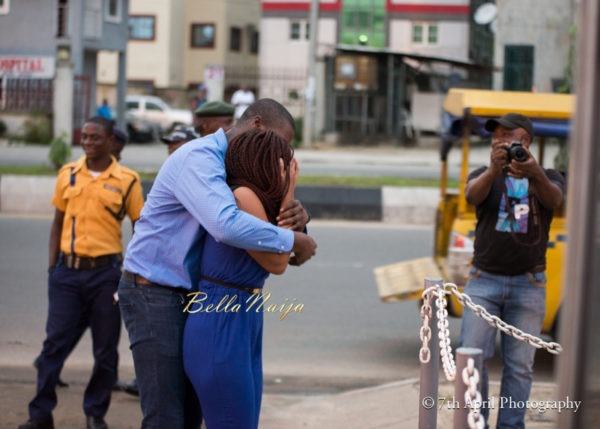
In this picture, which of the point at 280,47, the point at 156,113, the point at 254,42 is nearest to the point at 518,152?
the point at 156,113

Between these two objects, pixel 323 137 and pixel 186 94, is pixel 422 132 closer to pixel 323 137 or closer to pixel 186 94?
pixel 323 137

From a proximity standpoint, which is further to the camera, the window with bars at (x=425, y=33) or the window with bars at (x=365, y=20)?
the window with bars at (x=365, y=20)

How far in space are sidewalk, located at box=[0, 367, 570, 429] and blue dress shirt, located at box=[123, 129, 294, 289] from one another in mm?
2217

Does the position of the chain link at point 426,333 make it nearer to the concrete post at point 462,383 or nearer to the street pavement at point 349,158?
the concrete post at point 462,383

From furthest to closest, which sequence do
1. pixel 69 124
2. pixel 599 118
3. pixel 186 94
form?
pixel 186 94, pixel 69 124, pixel 599 118

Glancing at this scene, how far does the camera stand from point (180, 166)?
3.18 meters

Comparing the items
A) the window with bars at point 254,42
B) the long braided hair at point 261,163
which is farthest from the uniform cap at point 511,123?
the window with bars at point 254,42

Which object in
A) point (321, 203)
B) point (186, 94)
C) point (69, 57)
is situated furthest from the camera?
point (186, 94)

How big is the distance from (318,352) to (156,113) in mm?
27253

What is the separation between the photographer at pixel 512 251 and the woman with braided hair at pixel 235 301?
166cm

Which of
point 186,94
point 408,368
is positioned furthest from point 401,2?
point 408,368

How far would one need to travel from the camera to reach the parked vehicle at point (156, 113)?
1289 inches

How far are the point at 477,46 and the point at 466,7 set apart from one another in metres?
1.70

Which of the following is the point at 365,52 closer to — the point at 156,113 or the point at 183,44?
the point at 156,113
